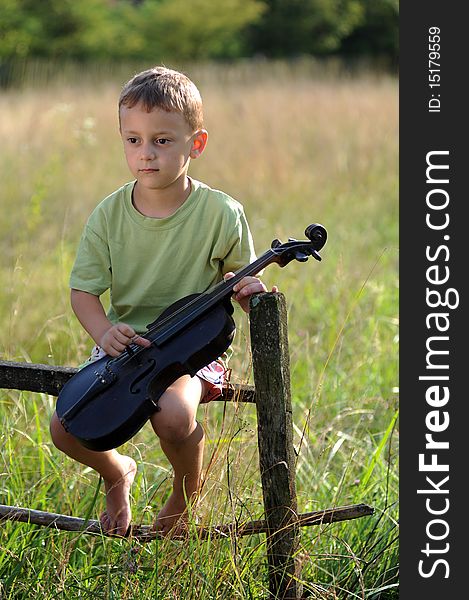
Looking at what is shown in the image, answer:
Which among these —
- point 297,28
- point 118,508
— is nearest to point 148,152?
point 118,508

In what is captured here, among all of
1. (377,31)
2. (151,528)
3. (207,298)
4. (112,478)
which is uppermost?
(377,31)

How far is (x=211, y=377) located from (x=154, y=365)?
0.28m

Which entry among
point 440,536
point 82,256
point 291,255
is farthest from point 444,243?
point 82,256

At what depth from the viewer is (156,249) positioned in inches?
123

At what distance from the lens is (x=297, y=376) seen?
545 centimetres

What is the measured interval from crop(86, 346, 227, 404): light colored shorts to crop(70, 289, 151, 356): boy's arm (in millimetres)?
65

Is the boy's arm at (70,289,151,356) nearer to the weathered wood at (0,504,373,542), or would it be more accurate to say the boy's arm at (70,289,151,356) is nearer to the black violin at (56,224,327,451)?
the black violin at (56,224,327,451)

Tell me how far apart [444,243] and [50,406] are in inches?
75.8

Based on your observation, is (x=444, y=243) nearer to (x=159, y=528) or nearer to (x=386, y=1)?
(x=159, y=528)

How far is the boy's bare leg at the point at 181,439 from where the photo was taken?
2865mm

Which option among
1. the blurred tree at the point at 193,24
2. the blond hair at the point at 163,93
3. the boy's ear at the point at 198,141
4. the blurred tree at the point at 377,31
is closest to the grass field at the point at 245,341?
the boy's ear at the point at 198,141

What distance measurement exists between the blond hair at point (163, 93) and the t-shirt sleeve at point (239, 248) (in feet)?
1.06

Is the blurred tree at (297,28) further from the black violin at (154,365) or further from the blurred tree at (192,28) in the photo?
the black violin at (154,365)

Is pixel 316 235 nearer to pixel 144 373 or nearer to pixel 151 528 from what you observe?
pixel 144 373
